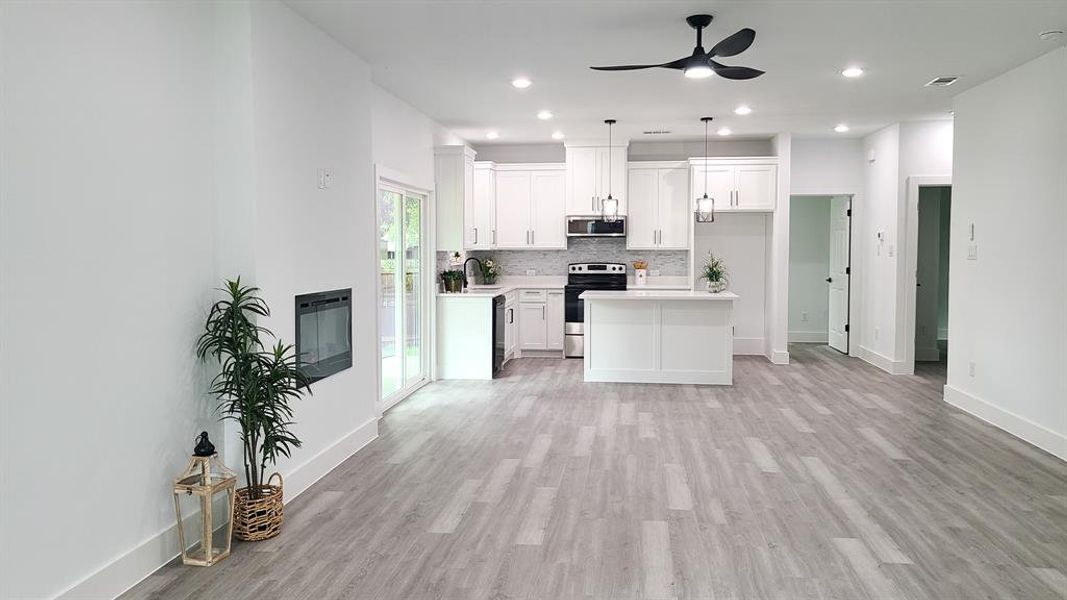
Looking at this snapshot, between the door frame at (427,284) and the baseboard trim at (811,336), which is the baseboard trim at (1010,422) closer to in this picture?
the baseboard trim at (811,336)

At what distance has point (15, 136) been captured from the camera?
2467 millimetres

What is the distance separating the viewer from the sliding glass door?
6.44m

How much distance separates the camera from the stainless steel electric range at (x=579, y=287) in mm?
9430

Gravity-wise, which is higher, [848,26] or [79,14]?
[848,26]

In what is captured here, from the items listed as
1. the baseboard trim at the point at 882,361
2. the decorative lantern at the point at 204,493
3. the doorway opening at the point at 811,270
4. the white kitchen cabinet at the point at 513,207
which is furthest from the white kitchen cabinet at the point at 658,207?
the decorative lantern at the point at 204,493

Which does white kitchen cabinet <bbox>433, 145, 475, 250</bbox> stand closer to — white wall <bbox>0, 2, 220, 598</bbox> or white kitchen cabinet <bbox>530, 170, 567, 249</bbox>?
white kitchen cabinet <bbox>530, 170, 567, 249</bbox>

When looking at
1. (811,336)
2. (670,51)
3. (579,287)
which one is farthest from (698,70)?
(811,336)

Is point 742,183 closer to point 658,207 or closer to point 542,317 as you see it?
point 658,207

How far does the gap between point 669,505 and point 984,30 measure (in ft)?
11.9

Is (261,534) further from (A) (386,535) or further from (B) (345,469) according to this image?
(B) (345,469)

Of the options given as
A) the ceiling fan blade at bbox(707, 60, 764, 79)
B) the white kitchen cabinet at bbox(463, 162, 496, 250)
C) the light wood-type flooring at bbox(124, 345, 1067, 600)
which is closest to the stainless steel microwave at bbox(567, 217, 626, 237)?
the white kitchen cabinet at bbox(463, 162, 496, 250)

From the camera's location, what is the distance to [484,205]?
938 centimetres

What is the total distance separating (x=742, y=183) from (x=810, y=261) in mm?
2389

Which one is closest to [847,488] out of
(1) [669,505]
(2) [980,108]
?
(1) [669,505]
